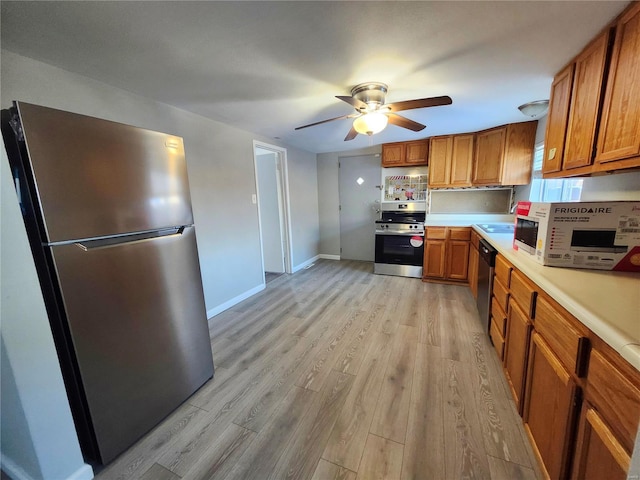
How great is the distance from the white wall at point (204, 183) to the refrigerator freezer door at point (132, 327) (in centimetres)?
12

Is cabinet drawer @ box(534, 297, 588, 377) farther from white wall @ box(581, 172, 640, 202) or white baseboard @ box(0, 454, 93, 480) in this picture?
Answer: white baseboard @ box(0, 454, 93, 480)

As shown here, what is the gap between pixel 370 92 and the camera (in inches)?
74.9

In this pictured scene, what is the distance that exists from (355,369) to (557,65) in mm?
2530

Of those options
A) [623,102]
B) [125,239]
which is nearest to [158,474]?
[125,239]

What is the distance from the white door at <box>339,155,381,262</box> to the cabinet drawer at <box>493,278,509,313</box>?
275 cm

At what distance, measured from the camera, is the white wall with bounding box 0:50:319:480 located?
103 cm

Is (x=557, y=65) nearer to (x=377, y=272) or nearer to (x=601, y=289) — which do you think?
(x=601, y=289)

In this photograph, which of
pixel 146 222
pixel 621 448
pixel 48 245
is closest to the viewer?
pixel 621 448

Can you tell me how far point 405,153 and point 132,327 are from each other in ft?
13.3

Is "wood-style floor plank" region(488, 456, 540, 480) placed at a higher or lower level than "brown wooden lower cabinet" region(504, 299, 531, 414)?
lower

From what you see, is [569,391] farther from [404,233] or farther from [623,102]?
[404,233]

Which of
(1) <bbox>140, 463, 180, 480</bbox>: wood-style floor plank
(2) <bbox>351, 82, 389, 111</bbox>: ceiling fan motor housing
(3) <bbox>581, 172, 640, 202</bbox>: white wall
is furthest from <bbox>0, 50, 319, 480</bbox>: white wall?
(3) <bbox>581, 172, 640, 202</bbox>: white wall

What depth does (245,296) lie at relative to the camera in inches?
131

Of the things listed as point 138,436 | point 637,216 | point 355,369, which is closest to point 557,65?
point 637,216
